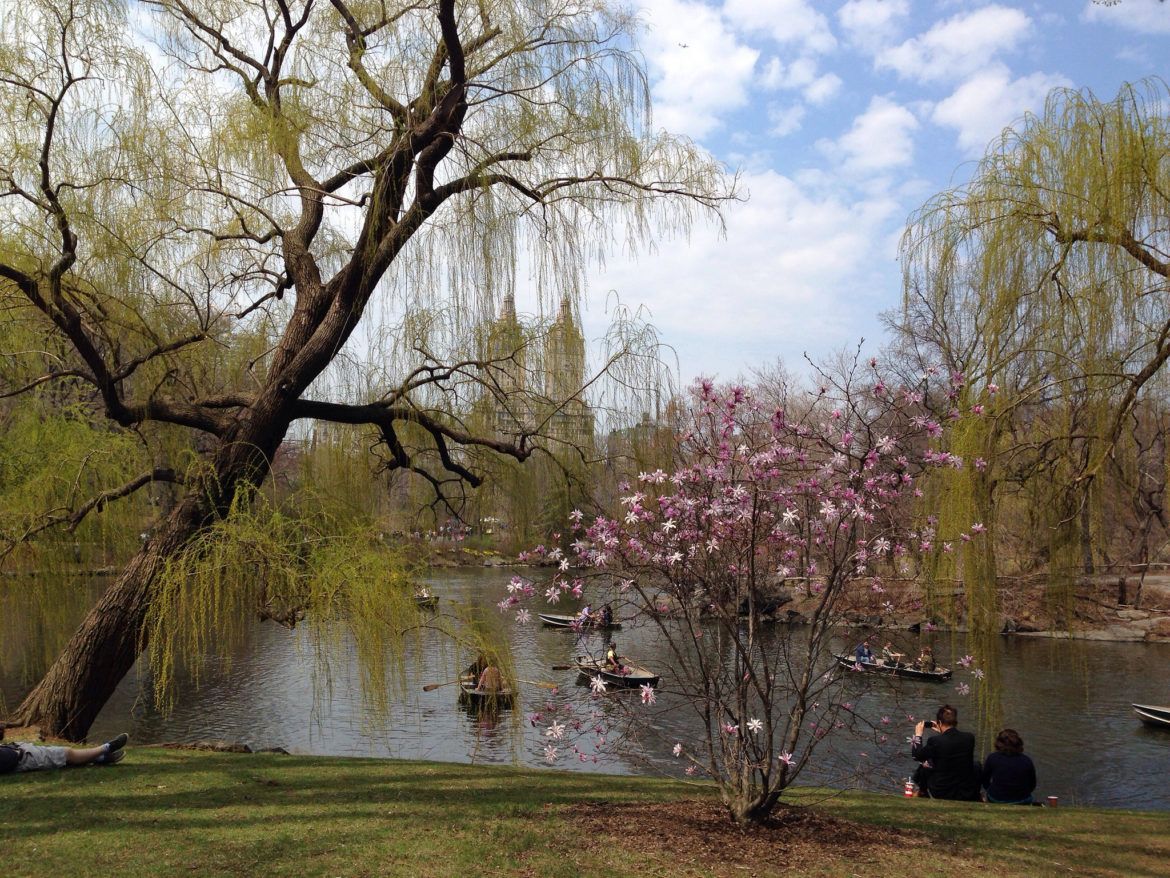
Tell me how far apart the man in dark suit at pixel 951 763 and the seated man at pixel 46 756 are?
6.89 m

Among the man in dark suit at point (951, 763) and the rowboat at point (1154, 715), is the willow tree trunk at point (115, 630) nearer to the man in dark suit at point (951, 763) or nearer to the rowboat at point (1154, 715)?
the man in dark suit at point (951, 763)

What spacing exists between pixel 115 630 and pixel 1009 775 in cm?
759

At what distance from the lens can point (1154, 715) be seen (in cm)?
1543

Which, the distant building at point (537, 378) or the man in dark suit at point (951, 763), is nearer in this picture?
the distant building at point (537, 378)

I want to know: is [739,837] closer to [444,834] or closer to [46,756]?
[444,834]

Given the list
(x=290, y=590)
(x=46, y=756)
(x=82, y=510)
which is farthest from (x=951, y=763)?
(x=82, y=510)

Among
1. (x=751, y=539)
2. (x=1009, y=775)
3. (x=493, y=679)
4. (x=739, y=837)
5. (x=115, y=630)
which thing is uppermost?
Answer: (x=751, y=539)

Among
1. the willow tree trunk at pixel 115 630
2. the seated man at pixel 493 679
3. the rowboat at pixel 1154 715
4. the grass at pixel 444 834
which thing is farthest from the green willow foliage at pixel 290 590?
the rowboat at pixel 1154 715

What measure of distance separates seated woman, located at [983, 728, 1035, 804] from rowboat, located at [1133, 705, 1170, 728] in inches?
362

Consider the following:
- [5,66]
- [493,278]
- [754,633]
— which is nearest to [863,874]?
[754,633]

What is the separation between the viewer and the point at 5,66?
21.5 ft

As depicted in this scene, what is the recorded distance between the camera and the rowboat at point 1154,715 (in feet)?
50.0

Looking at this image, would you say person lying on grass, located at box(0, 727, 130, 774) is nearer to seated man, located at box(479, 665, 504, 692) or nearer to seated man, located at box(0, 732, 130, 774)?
seated man, located at box(0, 732, 130, 774)

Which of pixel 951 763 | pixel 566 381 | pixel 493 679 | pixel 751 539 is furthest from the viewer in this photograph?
pixel 951 763
